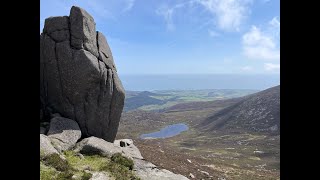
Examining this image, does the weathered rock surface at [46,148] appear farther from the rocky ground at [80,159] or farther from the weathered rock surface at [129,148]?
the weathered rock surface at [129,148]

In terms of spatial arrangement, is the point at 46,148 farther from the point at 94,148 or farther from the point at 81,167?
the point at 94,148

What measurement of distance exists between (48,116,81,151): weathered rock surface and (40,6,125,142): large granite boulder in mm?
1861

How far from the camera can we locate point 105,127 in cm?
3866

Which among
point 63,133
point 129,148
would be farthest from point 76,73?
point 129,148

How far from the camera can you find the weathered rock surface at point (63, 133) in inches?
1195

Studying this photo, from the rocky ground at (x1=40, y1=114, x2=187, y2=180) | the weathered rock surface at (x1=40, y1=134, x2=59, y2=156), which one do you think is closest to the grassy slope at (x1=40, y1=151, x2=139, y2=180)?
the rocky ground at (x1=40, y1=114, x2=187, y2=180)

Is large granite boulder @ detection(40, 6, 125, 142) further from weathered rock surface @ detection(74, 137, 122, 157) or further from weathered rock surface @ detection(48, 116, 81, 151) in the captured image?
weathered rock surface @ detection(74, 137, 122, 157)

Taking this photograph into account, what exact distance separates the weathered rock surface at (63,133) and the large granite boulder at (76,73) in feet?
6.10

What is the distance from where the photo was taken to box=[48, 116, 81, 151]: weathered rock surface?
30359mm

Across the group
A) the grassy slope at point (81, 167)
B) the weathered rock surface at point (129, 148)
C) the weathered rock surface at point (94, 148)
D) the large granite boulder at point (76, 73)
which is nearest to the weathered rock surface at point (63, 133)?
the weathered rock surface at point (94, 148)

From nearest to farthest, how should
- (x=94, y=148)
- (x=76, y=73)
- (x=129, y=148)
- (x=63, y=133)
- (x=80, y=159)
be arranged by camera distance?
(x=80, y=159) → (x=94, y=148) → (x=63, y=133) → (x=76, y=73) → (x=129, y=148)

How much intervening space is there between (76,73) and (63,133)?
21.8 ft

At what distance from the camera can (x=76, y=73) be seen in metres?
35.3
